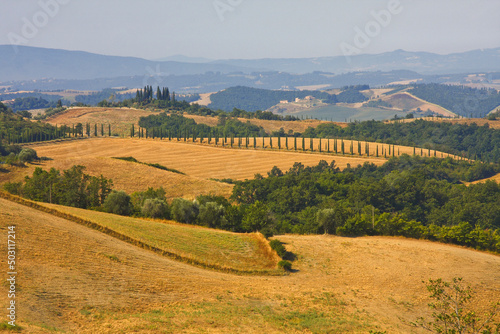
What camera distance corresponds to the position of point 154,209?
65000mm

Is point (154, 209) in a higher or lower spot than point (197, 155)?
lower

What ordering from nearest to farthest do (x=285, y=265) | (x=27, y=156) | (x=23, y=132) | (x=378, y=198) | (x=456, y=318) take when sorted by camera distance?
(x=456, y=318)
(x=285, y=265)
(x=378, y=198)
(x=27, y=156)
(x=23, y=132)

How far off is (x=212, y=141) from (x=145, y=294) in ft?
483

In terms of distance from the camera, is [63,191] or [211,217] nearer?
[211,217]

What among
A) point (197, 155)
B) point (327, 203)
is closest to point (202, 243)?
point (327, 203)

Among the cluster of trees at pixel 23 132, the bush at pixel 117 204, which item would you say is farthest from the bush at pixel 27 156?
the bush at pixel 117 204

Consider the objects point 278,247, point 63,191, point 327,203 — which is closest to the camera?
point 278,247

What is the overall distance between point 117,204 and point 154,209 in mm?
5660

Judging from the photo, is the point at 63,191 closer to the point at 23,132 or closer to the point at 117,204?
the point at 117,204

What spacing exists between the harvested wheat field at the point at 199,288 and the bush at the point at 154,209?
61.8 ft

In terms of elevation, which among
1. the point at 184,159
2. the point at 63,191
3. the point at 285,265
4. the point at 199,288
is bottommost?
the point at 285,265

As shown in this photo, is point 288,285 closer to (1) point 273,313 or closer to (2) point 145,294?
(1) point 273,313

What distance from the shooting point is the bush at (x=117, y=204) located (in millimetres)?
66312

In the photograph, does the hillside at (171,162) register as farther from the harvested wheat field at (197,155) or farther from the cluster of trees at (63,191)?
the cluster of trees at (63,191)
